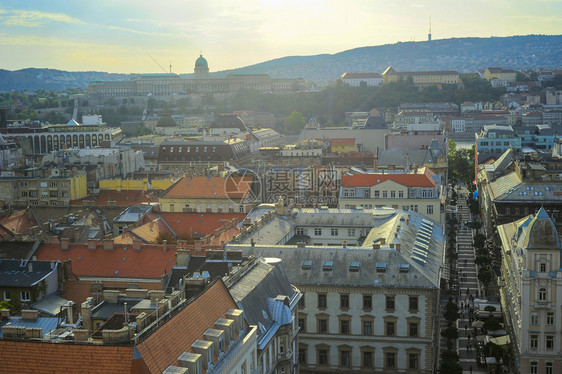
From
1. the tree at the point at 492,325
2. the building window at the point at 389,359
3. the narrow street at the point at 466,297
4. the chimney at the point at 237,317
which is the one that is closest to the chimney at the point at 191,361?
the chimney at the point at 237,317

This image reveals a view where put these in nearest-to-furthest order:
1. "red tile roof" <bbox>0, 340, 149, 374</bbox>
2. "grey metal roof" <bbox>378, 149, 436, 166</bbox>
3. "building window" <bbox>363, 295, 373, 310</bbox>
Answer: "red tile roof" <bbox>0, 340, 149, 374</bbox> < "building window" <bbox>363, 295, 373, 310</bbox> < "grey metal roof" <bbox>378, 149, 436, 166</bbox>

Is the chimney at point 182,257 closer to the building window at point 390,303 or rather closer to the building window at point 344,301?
the building window at point 344,301

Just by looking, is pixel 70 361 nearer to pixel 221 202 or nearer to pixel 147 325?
pixel 147 325

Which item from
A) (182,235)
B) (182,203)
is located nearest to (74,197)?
(182,203)

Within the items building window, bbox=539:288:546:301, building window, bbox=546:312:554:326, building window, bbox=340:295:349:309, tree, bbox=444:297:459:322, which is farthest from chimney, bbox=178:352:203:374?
tree, bbox=444:297:459:322

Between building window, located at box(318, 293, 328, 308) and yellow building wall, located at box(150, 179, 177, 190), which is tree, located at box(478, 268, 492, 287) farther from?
yellow building wall, located at box(150, 179, 177, 190)
